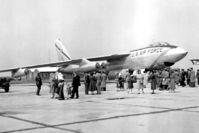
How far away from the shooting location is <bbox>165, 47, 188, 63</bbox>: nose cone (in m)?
25.9

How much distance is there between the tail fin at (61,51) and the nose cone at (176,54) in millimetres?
18539

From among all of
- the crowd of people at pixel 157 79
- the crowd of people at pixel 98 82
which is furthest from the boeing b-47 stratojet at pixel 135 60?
the crowd of people at pixel 98 82

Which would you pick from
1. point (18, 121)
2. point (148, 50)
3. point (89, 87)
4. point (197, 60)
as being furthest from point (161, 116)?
point (197, 60)

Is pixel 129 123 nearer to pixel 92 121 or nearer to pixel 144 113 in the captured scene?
pixel 92 121

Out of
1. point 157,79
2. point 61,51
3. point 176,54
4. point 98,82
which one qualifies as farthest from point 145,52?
point 61,51

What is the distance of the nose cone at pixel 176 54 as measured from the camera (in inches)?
1021

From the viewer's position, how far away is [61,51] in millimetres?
43438

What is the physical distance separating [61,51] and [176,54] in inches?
829

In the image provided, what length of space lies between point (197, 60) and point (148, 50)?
16.6 m

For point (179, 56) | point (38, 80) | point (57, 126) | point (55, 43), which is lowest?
point (57, 126)

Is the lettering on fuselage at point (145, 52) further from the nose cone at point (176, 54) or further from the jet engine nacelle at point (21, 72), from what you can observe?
the jet engine nacelle at point (21, 72)

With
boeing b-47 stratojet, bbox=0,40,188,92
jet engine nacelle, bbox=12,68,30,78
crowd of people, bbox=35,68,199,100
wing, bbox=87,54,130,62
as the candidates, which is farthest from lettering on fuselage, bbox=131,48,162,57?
jet engine nacelle, bbox=12,68,30,78

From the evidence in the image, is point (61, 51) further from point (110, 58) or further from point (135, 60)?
point (135, 60)

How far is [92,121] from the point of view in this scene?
7578 mm
